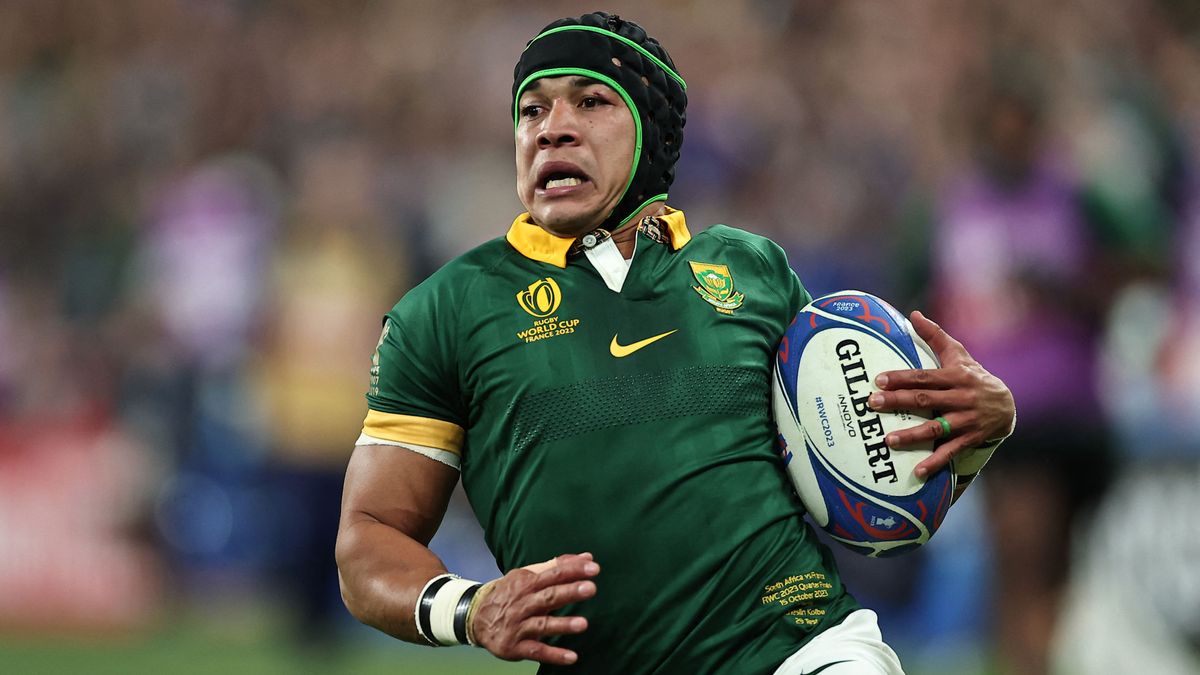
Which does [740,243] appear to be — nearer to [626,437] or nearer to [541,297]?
[541,297]

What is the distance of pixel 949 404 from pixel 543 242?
1025 mm

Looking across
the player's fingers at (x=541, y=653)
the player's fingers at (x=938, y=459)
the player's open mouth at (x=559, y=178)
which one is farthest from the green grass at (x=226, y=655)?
the player's fingers at (x=541, y=653)

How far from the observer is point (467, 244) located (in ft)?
36.8

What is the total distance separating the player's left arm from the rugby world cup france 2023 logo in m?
0.76

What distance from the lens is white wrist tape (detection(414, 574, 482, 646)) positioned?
3369mm

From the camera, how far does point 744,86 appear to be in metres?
12.0

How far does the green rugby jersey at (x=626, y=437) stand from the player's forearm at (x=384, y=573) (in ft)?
0.73

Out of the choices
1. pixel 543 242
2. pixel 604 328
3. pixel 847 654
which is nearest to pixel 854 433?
pixel 847 654

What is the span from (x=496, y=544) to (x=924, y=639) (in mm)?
6139

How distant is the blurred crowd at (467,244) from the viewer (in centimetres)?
718

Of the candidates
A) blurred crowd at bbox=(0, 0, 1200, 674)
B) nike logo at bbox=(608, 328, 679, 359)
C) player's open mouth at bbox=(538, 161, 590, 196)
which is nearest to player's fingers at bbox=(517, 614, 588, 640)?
nike logo at bbox=(608, 328, 679, 359)

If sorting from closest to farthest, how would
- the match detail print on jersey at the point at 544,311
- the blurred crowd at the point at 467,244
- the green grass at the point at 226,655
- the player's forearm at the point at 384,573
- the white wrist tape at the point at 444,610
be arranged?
the white wrist tape at the point at 444,610 → the player's forearm at the point at 384,573 → the match detail print on jersey at the point at 544,311 → the blurred crowd at the point at 467,244 → the green grass at the point at 226,655

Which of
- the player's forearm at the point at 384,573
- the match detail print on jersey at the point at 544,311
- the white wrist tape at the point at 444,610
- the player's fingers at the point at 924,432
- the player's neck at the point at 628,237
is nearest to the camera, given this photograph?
the white wrist tape at the point at 444,610

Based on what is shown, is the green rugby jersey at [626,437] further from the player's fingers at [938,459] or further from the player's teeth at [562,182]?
the player's fingers at [938,459]
